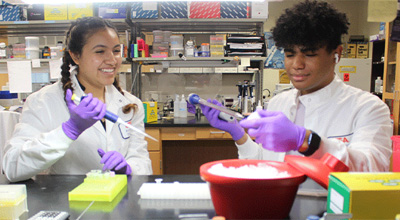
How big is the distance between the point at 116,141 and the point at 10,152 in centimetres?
55

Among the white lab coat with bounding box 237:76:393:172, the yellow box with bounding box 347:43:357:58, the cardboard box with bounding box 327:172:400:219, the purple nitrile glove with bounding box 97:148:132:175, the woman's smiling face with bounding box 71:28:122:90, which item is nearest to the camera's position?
the cardboard box with bounding box 327:172:400:219

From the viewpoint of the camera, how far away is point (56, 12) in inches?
134

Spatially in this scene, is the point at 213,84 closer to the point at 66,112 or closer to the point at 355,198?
the point at 66,112

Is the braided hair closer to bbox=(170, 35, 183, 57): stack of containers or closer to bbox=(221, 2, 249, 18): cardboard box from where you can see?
bbox=(170, 35, 183, 57): stack of containers

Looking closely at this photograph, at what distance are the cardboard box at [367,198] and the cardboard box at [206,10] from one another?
2.99m

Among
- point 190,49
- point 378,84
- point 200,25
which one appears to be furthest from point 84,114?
point 378,84

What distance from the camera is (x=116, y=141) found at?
68.3 inches

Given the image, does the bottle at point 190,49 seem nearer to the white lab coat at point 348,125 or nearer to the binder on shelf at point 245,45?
the binder on shelf at point 245,45

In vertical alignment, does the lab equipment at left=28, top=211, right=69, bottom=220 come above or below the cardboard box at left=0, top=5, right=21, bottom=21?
below

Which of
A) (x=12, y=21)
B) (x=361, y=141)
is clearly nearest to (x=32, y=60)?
(x=12, y=21)

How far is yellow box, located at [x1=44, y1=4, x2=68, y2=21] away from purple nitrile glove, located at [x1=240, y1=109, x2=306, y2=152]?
10.5 feet

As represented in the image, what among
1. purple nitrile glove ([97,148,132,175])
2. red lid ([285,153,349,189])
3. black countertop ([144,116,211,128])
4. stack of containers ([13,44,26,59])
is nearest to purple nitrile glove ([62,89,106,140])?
purple nitrile glove ([97,148,132,175])

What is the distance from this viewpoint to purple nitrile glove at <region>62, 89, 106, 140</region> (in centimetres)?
124

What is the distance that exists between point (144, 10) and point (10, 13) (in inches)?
63.8
